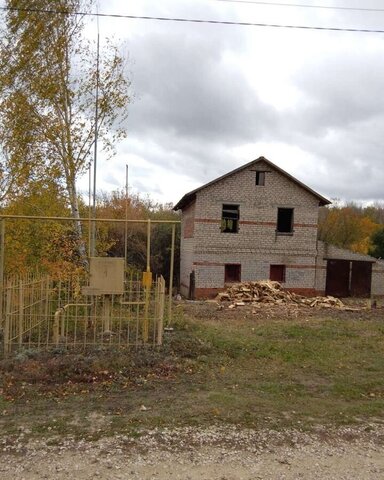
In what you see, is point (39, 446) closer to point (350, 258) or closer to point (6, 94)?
point (6, 94)

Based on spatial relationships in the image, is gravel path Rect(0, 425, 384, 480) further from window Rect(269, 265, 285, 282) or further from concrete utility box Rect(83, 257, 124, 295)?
window Rect(269, 265, 285, 282)

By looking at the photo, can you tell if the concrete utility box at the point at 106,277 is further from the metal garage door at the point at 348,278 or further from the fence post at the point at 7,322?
the metal garage door at the point at 348,278

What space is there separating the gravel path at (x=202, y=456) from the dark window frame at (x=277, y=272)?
2150 cm

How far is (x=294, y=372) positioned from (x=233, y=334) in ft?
10.4

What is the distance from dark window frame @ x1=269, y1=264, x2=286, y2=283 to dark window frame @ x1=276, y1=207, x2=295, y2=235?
6.45ft

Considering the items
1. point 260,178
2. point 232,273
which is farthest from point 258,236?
point 260,178

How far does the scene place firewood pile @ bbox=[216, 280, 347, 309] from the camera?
1966cm

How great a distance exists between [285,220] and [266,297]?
7993mm

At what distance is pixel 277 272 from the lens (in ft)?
87.4

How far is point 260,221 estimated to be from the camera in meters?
26.1

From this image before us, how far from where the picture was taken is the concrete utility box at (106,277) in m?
8.71

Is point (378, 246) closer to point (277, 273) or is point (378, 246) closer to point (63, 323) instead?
point (277, 273)

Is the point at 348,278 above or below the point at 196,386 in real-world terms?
below

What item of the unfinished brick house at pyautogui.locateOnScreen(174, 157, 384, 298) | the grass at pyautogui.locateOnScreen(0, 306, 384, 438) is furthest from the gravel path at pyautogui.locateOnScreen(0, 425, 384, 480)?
the unfinished brick house at pyautogui.locateOnScreen(174, 157, 384, 298)
